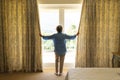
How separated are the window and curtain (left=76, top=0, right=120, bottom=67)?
36 centimetres

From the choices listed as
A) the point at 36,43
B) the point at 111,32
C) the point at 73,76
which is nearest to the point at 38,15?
the point at 36,43

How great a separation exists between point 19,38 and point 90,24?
2.01 metres

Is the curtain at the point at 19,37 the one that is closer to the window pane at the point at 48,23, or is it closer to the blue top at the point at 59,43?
the window pane at the point at 48,23

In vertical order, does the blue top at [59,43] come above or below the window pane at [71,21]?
below

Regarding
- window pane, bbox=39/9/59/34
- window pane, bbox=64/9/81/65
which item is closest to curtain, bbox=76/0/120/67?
window pane, bbox=64/9/81/65

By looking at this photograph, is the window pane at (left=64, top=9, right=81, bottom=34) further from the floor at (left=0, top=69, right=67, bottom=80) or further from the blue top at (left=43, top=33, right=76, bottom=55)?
the floor at (left=0, top=69, right=67, bottom=80)

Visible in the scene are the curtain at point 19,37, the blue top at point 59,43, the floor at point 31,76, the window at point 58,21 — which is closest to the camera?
the floor at point 31,76

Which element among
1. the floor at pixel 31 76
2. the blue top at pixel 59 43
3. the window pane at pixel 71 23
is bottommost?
the floor at pixel 31 76

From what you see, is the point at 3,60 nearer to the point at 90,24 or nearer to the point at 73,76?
the point at 90,24

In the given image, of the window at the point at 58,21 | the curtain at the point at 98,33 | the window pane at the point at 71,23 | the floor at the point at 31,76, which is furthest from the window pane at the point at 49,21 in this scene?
the floor at the point at 31,76

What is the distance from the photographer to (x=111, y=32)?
20.7 feet

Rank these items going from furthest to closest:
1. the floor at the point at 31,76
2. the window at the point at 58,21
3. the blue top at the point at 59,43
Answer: the window at the point at 58,21, the blue top at the point at 59,43, the floor at the point at 31,76

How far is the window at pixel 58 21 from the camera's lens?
656cm

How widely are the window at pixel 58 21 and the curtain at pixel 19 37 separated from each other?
1.23 ft
